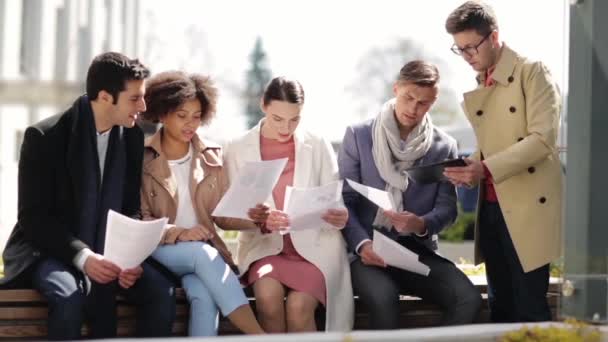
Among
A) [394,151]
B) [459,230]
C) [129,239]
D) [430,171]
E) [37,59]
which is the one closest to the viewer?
[129,239]

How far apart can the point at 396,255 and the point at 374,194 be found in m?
0.35

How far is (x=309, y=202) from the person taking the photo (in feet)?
20.1

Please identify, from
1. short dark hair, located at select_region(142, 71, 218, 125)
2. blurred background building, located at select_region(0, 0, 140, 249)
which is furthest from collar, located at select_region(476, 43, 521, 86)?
blurred background building, located at select_region(0, 0, 140, 249)

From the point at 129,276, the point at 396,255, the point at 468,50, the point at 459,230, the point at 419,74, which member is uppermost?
the point at 468,50

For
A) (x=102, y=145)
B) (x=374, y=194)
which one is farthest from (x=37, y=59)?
(x=374, y=194)

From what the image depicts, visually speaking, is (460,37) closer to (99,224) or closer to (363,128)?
(363,128)

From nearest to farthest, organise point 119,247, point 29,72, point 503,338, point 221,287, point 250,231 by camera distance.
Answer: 1. point 503,338
2. point 119,247
3. point 221,287
4. point 250,231
5. point 29,72

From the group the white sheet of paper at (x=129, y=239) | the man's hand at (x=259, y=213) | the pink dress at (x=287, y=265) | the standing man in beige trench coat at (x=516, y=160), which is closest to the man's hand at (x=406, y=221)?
the standing man in beige trench coat at (x=516, y=160)

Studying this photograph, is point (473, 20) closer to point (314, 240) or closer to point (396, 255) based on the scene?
point (396, 255)

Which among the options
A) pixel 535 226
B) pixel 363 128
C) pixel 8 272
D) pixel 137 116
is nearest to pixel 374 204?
pixel 363 128

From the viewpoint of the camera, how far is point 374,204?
657 centimetres

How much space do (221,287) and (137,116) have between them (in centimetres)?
104

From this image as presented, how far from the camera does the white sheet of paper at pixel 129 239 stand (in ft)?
17.7

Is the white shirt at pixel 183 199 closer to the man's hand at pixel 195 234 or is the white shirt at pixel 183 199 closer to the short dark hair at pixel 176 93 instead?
the man's hand at pixel 195 234
